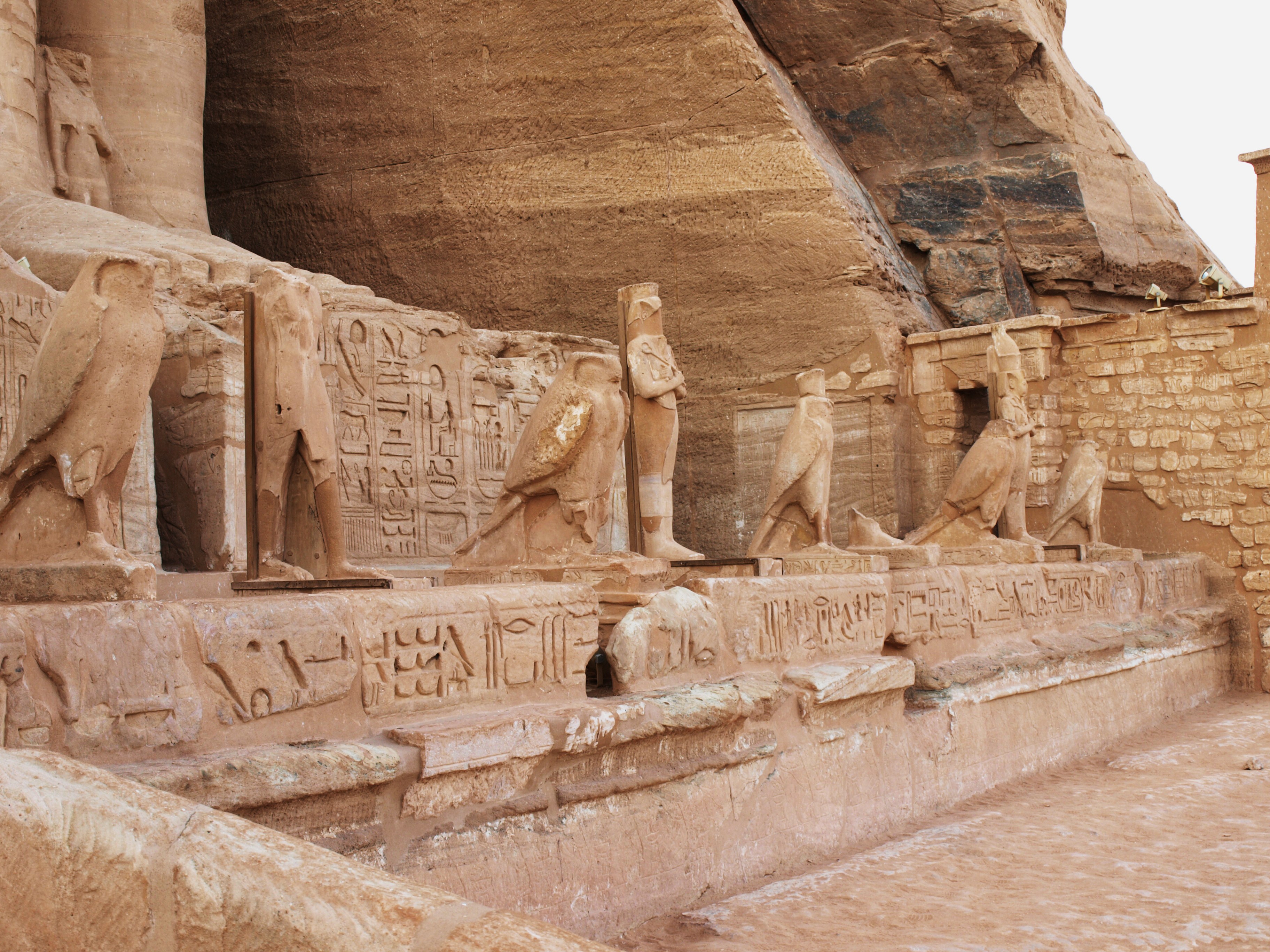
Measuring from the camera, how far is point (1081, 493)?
10.3 metres

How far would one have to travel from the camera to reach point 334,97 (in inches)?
562

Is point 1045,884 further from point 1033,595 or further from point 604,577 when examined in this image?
point 1033,595

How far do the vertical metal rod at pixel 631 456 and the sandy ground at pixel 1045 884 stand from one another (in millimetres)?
2173

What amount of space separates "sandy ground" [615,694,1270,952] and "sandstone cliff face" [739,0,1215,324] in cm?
852

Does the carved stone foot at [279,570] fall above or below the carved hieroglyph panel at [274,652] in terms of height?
above

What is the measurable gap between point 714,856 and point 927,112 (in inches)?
469

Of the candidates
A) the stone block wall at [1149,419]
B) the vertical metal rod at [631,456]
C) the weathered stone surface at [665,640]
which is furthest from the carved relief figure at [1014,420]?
the weathered stone surface at [665,640]

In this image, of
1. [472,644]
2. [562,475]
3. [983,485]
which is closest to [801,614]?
[562,475]

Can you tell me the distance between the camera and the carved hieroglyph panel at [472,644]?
146 inches

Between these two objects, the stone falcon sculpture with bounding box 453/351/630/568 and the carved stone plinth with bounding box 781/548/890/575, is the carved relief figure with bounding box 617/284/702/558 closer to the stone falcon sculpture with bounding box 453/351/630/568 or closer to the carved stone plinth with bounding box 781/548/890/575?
the carved stone plinth with bounding box 781/548/890/575

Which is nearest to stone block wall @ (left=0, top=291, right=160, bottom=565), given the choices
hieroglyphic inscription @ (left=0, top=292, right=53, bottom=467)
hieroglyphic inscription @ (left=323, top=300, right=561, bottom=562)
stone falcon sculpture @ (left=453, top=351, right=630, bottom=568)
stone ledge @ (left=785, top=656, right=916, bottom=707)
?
hieroglyphic inscription @ (left=0, top=292, right=53, bottom=467)

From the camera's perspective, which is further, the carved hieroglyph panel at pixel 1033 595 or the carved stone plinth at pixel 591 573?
the carved hieroglyph panel at pixel 1033 595

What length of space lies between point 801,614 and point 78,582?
3140 mm

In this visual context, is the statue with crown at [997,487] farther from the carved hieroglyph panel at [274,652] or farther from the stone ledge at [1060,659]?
the carved hieroglyph panel at [274,652]
